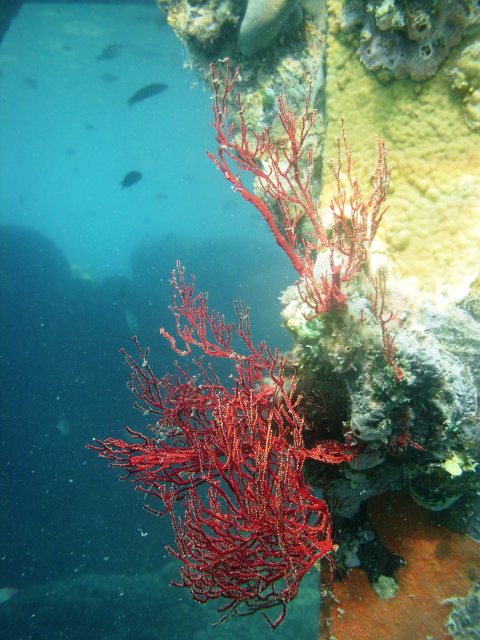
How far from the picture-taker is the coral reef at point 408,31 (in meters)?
3.36

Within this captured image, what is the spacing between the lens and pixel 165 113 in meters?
56.3

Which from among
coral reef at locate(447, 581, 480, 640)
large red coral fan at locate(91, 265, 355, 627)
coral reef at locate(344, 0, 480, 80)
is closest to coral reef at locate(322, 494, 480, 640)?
coral reef at locate(447, 581, 480, 640)

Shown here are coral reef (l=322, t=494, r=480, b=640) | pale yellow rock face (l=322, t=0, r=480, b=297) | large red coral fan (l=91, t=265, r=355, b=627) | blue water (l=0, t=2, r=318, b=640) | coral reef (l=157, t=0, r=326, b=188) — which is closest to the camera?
large red coral fan (l=91, t=265, r=355, b=627)

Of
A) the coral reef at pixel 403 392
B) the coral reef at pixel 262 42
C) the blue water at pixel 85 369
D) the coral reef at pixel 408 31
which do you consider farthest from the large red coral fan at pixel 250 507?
the blue water at pixel 85 369

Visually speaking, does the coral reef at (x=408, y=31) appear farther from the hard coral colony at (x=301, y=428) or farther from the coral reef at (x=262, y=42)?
the hard coral colony at (x=301, y=428)

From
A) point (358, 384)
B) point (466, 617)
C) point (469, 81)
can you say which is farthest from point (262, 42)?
point (466, 617)

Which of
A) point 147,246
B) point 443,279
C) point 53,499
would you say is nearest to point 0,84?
point 147,246

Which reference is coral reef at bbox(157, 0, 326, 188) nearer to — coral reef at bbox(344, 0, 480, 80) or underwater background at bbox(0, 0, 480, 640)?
underwater background at bbox(0, 0, 480, 640)

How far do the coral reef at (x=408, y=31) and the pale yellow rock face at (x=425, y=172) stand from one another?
104 mm

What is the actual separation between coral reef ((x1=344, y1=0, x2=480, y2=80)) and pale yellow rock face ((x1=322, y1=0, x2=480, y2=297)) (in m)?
0.10

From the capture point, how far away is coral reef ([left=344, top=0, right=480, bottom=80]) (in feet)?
11.0

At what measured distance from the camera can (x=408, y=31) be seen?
3520 millimetres

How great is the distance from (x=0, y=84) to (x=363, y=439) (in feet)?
146

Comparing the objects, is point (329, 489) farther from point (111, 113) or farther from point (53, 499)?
point (111, 113)
